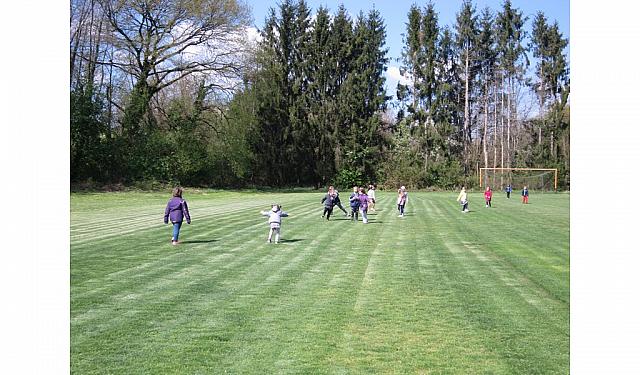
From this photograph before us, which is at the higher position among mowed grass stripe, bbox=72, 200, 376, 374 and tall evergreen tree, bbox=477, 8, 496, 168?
tall evergreen tree, bbox=477, 8, 496, 168

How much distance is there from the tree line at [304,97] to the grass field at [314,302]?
2045mm

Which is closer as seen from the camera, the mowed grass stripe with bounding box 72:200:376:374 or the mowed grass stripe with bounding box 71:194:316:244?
the mowed grass stripe with bounding box 72:200:376:374

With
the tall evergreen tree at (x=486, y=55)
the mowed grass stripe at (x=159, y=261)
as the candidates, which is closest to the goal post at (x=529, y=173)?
the tall evergreen tree at (x=486, y=55)

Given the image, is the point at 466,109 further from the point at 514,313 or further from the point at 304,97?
the point at 304,97

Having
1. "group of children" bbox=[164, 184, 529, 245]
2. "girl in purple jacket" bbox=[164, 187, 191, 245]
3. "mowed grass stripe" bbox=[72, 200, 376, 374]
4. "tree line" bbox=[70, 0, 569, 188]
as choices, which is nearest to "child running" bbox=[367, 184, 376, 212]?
"group of children" bbox=[164, 184, 529, 245]

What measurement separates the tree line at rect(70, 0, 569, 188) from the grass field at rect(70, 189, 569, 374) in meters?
2.04

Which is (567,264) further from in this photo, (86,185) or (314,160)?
(314,160)

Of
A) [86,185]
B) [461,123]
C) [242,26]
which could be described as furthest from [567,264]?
[242,26]

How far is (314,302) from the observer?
20.0 ft

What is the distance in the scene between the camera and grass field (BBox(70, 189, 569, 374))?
4.35 meters

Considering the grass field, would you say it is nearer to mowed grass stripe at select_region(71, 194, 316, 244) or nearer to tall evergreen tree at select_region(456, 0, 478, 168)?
mowed grass stripe at select_region(71, 194, 316, 244)

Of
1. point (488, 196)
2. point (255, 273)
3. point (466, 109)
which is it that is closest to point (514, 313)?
point (255, 273)

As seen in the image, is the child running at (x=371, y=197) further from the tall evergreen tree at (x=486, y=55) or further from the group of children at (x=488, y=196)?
the tall evergreen tree at (x=486, y=55)
